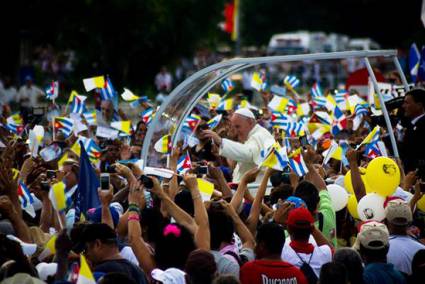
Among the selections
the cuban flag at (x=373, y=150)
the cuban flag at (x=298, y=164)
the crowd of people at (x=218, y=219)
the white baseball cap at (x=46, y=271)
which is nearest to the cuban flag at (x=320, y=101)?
the crowd of people at (x=218, y=219)

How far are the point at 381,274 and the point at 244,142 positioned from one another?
5.19 meters

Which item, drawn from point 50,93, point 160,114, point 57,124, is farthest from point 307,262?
point 50,93

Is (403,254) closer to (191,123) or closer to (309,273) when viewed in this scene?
(309,273)

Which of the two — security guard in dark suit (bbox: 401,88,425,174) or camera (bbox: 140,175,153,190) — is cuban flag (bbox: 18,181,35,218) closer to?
camera (bbox: 140,175,153,190)

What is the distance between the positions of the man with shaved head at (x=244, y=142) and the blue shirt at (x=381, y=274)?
164 inches

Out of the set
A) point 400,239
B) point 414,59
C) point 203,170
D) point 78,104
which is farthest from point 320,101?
point 400,239

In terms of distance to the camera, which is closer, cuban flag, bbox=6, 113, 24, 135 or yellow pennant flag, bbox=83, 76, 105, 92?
cuban flag, bbox=6, 113, 24, 135

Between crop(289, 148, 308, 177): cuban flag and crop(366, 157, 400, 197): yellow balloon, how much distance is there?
56 centimetres

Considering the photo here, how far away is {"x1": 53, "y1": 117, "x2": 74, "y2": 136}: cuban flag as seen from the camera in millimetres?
14680

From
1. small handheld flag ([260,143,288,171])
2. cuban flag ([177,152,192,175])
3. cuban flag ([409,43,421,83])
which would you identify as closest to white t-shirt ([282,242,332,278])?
small handheld flag ([260,143,288,171])

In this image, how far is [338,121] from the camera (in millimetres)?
16094

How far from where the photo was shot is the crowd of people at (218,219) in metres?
8.15

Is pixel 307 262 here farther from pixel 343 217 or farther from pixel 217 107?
pixel 217 107

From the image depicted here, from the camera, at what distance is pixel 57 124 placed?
48.3 feet
